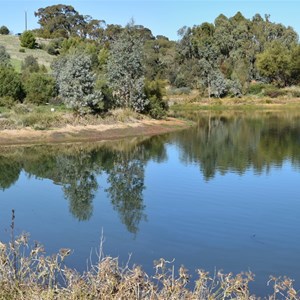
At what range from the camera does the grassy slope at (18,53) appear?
6702 centimetres

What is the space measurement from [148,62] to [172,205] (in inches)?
2069

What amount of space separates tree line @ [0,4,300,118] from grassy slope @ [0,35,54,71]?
5.72 feet

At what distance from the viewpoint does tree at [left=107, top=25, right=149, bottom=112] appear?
36688 millimetres

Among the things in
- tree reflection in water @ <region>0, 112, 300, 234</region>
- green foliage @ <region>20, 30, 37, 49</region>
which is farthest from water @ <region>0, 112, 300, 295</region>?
green foliage @ <region>20, 30, 37, 49</region>

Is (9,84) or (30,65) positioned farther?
(30,65)

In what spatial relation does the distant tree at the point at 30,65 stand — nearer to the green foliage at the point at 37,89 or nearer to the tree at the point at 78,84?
the green foliage at the point at 37,89

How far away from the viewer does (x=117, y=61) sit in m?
36.8

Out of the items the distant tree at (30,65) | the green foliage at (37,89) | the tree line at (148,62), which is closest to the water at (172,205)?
the tree line at (148,62)

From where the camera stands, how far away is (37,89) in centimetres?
3866

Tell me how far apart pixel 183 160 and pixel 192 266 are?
1439cm

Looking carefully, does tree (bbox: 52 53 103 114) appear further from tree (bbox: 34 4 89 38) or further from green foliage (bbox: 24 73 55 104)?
tree (bbox: 34 4 89 38)

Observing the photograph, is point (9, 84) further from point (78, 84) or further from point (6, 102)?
point (78, 84)

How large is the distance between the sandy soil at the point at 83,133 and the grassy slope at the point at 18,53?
29317 millimetres

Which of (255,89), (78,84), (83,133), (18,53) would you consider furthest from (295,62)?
(83,133)
